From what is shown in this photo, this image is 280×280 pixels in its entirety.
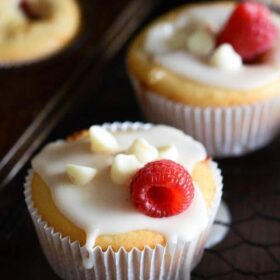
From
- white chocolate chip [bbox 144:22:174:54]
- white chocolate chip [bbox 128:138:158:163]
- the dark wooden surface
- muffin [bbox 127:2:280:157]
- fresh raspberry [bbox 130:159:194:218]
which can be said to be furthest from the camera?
white chocolate chip [bbox 144:22:174:54]

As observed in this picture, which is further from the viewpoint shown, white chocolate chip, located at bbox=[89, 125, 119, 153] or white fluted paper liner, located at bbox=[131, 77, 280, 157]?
white fluted paper liner, located at bbox=[131, 77, 280, 157]

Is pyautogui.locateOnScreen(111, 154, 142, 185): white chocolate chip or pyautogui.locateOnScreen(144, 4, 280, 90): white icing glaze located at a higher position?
pyautogui.locateOnScreen(111, 154, 142, 185): white chocolate chip

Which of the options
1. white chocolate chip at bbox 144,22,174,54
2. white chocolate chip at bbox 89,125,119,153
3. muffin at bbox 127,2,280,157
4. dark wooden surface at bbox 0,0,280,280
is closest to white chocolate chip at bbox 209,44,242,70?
muffin at bbox 127,2,280,157

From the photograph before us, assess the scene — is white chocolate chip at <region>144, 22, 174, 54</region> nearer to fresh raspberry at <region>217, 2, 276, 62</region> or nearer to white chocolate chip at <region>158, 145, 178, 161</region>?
fresh raspberry at <region>217, 2, 276, 62</region>

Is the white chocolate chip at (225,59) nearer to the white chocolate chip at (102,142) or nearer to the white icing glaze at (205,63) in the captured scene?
the white icing glaze at (205,63)

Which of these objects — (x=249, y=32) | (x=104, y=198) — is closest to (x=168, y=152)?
(x=104, y=198)

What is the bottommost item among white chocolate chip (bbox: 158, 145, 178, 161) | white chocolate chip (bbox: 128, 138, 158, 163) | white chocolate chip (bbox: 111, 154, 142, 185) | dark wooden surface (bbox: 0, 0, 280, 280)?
dark wooden surface (bbox: 0, 0, 280, 280)
